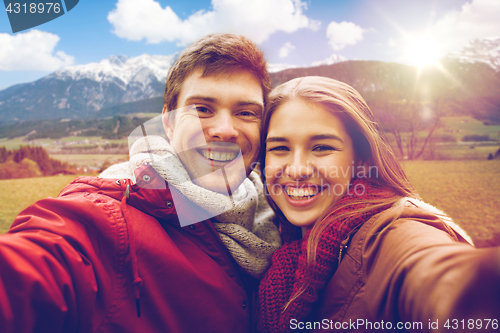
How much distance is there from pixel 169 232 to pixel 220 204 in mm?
395

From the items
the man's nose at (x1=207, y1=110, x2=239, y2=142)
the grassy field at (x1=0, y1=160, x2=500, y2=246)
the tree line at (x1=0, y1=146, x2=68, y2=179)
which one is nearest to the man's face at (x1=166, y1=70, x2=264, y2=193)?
the man's nose at (x1=207, y1=110, x2=239, y2=142)

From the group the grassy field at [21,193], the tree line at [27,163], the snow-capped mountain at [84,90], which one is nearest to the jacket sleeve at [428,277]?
the grassy field at [21,193]

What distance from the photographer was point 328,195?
1.64 metres

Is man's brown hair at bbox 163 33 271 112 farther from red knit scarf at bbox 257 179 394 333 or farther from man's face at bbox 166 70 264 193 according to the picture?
red knit scarf at bbox 257 179 394 333

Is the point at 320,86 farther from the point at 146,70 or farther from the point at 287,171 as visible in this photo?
the point at 146,70

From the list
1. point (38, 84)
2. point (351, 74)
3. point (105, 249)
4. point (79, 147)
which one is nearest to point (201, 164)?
point (105, 249)

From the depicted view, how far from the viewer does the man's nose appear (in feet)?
5.90

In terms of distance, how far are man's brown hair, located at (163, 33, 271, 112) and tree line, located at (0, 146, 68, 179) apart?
37.3ft

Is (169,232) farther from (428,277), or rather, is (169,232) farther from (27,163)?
(27,163)

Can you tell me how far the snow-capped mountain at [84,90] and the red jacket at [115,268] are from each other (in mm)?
56512

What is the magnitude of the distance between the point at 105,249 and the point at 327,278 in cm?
129

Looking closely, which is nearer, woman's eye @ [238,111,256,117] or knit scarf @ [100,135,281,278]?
knit scarf @ [100,135,281,278]

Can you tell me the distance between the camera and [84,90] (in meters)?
81.1

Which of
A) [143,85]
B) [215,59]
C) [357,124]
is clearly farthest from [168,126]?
[143,85]
